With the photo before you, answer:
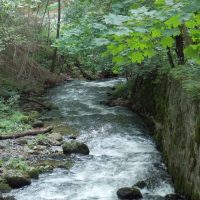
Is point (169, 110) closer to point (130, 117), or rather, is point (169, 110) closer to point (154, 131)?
point (154, 131)

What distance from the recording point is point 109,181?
8.04 m

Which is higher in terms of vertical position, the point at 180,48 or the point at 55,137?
the point at 180,48

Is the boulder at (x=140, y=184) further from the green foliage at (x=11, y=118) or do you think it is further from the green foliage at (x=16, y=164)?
the green foliage at (x=11, y=118)

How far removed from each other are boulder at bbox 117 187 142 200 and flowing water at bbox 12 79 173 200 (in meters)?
0.15

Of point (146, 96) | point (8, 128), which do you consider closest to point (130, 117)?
point (146, 96)

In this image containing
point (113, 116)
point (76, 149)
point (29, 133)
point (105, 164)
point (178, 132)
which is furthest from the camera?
point (113, 116)

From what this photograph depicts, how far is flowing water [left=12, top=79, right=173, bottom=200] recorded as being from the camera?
7.52 m

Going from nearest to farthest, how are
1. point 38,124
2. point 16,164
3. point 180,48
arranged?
point 16,164 → point 180,48 → point 38,124

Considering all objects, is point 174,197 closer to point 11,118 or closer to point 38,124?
point 38,124

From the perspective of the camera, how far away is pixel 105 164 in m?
9.12

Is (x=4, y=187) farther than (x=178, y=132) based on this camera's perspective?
No

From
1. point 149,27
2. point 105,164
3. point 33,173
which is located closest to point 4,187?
point 33,173

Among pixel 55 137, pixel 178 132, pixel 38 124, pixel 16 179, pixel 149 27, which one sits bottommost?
pixel 16 179

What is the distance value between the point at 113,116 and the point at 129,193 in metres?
7.28
